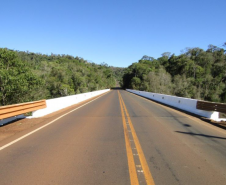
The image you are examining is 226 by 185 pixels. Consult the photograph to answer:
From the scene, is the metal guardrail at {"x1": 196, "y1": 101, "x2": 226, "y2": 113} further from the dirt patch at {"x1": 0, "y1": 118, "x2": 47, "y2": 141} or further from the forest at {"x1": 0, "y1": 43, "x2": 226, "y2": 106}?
the forest at {"x1": 0, "y1": 43, "x2": 226, "y2": 106}

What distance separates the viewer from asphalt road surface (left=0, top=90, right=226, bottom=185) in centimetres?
358

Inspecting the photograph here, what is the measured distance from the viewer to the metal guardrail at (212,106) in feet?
30.2

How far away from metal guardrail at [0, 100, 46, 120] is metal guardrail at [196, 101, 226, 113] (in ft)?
31.0

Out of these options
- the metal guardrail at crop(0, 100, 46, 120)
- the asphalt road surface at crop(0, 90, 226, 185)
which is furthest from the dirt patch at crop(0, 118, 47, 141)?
the asphalt road surface at crop(0, 90, 226, 185)

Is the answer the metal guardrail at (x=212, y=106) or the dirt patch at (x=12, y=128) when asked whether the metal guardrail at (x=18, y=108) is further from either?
the metal guardrail at (x=212, y=106)

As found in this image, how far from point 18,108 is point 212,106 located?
9812 mm

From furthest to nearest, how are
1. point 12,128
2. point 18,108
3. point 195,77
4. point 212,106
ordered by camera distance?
point 195,77 < point 212,106 < point 18,108 < point 12,128

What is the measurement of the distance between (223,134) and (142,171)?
4796 millimetres

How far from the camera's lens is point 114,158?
4.52 metres

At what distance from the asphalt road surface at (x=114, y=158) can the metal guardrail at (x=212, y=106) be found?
103 inches

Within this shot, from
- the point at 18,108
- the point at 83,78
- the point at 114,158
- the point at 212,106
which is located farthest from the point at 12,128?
the point at 83,78

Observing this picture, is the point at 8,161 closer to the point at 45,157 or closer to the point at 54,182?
the point at 45,157

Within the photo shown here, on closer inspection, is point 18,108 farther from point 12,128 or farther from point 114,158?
point 114,158

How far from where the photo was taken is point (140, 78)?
106312 mm
